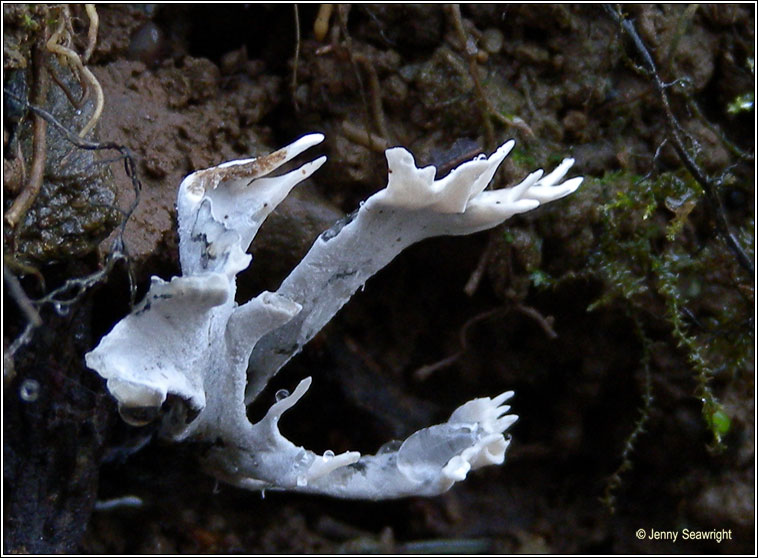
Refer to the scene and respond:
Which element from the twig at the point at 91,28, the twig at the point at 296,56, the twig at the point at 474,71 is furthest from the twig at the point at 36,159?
the twig at the point at 474,71

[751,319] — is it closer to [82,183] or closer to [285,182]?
[285,182]

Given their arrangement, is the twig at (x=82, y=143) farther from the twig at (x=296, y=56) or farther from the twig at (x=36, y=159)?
the twig at (x=296, y=56)

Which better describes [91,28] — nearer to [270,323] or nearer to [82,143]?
[82,143]

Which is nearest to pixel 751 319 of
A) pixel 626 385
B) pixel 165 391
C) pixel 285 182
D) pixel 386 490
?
pixel 626 385

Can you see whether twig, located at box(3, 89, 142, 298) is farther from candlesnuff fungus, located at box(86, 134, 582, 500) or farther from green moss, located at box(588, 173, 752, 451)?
green moss, located at box(588, 173, 752, 451)

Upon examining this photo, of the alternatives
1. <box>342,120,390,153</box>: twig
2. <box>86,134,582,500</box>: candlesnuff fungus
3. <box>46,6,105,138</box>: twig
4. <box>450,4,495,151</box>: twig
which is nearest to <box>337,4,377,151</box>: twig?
<box>342,120,390,153</box>: twig

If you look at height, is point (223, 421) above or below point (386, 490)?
above
